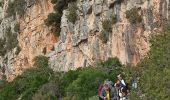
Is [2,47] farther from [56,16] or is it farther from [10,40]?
[56,16]

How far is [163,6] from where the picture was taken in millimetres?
29141

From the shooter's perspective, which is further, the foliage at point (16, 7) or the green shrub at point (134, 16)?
the foliage at point (16, 7)

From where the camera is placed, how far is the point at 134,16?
Result: 104 feet

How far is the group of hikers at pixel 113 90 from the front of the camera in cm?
2092

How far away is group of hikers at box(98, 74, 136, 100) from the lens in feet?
68.6

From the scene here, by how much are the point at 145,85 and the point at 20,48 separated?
3284 centimetres

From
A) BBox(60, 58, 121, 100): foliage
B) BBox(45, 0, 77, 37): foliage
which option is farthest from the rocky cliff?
BBox(60, 58, 121, 100): foliage

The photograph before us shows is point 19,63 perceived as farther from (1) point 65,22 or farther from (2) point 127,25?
(2) point 127,25

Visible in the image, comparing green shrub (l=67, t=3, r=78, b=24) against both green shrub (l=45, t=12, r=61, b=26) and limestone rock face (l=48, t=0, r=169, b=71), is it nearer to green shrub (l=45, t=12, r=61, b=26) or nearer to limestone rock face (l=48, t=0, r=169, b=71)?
limestone rock face (l=48, t=0, r=169, b=71)

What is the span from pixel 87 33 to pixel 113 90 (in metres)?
17.2

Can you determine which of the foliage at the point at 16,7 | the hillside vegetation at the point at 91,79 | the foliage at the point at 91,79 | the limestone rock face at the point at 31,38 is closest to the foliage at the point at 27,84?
the hillside vegetation at the point at 91,79

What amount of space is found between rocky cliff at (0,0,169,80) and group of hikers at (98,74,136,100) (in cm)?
255

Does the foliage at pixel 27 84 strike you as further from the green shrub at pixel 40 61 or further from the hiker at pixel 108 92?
the hiker at pixel 108 92

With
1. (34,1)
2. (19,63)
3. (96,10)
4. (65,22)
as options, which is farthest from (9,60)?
(96,10)
